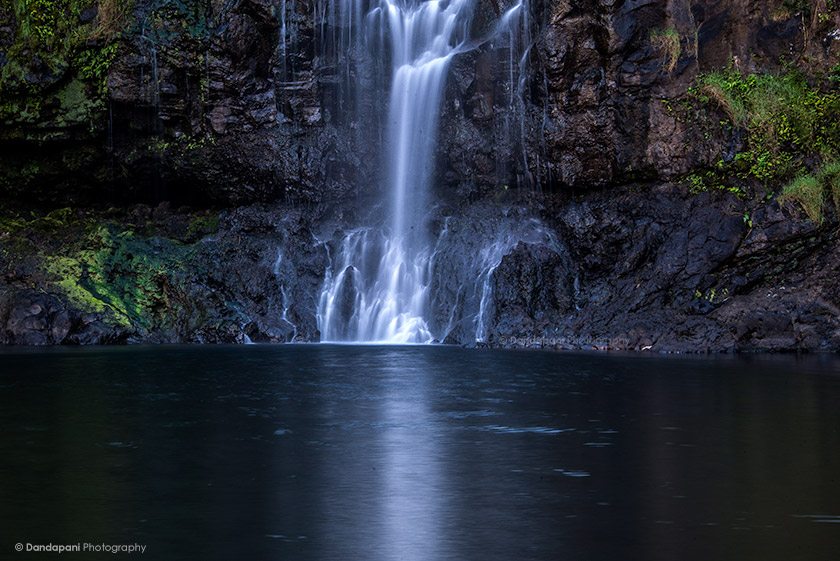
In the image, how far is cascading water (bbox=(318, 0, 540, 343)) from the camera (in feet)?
87.4

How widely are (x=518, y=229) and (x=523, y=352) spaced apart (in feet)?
19.9

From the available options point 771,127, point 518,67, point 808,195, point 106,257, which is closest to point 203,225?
point 106,257

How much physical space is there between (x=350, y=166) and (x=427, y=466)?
2134cm

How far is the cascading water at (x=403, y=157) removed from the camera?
26.6 meters

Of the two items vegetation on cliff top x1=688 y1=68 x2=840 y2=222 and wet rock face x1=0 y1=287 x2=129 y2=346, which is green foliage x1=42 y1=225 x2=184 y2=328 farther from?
vegetation on cliff top x1=688 y1=68 x2=840 y2=222

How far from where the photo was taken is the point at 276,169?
29.2 m

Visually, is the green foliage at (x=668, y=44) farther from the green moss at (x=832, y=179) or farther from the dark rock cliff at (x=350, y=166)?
the green moss at (x=832, y=179)

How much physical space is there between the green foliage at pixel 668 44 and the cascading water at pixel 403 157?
3815mm

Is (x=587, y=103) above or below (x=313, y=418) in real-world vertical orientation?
above

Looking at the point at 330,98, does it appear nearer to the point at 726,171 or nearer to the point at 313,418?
the point at 726,171

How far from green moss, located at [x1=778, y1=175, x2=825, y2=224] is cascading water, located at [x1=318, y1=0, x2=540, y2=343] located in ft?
22.5

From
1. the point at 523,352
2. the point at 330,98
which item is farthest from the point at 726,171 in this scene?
the point at 330,98

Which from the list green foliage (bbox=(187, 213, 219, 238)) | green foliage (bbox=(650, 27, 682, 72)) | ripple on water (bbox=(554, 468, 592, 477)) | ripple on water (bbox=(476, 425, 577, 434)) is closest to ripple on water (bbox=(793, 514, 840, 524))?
ripple on water (bbox=(554, 468, 592, 477))

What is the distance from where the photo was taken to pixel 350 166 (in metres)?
29.2
